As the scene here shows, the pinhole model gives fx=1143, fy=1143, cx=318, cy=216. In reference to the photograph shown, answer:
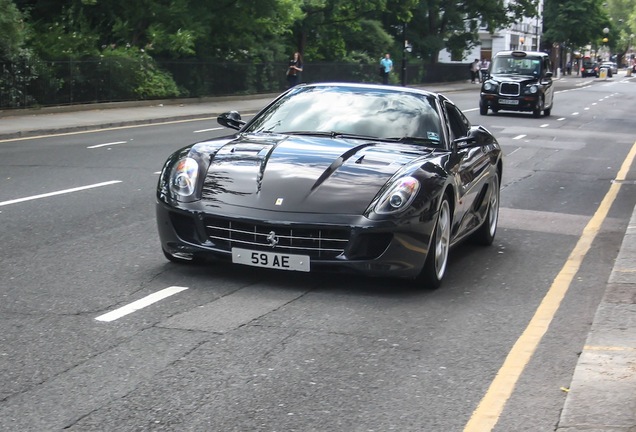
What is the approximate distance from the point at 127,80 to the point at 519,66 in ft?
42.5

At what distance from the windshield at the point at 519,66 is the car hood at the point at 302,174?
29.9 meters

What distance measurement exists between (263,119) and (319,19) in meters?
45.3

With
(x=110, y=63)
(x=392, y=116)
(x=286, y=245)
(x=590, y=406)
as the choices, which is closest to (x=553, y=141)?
(x=110, y=63)

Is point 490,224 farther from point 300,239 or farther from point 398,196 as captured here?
point 300,239

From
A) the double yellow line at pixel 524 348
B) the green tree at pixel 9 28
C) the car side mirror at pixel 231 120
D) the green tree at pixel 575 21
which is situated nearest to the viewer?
the double yellow line at pixel 524 348

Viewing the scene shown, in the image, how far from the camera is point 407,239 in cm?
764

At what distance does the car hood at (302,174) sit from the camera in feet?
25.2

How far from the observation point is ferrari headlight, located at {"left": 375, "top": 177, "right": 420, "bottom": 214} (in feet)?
25.1

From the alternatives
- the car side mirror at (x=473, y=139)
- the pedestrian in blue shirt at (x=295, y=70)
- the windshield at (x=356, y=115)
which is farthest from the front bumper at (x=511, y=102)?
the windshield at (x=356, y=115)

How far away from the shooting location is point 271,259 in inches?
300

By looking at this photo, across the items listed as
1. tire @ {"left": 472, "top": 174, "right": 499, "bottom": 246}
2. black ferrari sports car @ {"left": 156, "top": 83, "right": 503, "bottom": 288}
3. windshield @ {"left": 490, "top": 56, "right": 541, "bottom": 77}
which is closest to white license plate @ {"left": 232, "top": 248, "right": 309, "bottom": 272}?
black ferrari sports car @ {"left": 156, "top": 83, "right": 503, "bottom": 288}

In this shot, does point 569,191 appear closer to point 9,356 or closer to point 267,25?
point 9,356

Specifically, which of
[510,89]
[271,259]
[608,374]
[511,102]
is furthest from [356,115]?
[510,89]

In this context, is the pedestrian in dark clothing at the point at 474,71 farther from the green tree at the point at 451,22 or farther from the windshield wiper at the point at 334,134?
the windshield wiper at the point at 334,134
